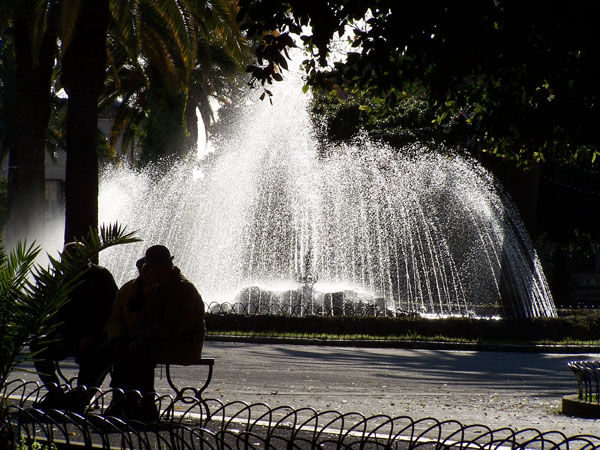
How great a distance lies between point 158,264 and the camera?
7.55 metres

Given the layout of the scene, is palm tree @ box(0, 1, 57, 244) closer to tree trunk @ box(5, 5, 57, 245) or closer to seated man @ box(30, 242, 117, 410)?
tree trunk @ box(5, 5, 57, 245)

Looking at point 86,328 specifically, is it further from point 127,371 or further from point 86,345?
point 127,371

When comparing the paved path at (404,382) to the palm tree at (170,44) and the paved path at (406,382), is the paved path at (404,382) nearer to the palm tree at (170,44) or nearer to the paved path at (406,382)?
the paved path at (406,382)

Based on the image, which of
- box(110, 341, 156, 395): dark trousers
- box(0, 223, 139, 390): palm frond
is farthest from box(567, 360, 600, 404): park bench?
box(0, 223, 139, 390): palm frond

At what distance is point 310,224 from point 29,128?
29.0 feet

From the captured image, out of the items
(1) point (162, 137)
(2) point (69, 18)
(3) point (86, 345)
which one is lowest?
(3) point (86, 345)

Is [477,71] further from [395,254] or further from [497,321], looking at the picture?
[395,254]

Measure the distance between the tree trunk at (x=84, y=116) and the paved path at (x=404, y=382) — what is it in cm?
301

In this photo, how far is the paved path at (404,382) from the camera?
940cm

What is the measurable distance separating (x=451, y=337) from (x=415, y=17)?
1368cm

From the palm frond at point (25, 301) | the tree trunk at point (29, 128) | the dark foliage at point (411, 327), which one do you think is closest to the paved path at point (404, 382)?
the dark foliage at point (411, 327)

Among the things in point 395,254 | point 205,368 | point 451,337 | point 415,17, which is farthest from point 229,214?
point 415,17

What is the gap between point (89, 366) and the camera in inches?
310

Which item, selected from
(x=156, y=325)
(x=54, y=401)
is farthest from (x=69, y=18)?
(x=54, y=401)
